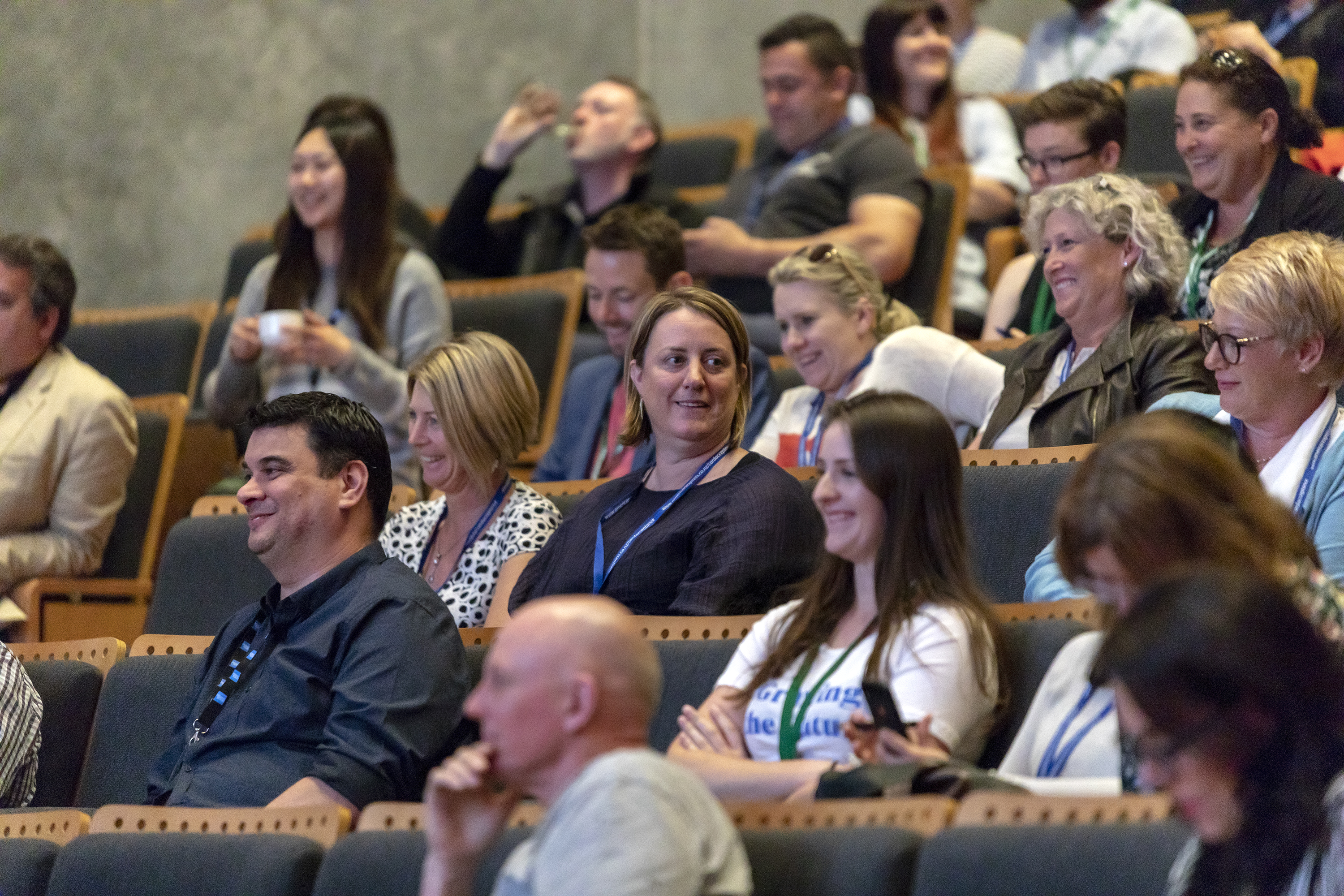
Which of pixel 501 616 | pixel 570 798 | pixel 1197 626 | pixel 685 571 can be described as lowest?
pixel 501 616

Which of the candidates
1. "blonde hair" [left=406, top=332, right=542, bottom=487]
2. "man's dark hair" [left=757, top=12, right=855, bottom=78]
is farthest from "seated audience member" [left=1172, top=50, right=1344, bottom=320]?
"man's dark hair" [left=757, top=12, right=855, bottom=78]

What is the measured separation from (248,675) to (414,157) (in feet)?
12.4

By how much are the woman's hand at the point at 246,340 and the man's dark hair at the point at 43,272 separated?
0.34 meters

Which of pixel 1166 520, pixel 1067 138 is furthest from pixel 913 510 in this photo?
pixel 1067 138

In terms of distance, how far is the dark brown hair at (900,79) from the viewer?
15.9 feet

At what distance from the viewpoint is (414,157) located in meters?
5.96

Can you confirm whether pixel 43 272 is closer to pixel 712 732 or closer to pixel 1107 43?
pixel 712 732

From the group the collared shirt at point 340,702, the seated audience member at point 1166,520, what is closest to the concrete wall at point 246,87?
the collared shirt at point 340,702

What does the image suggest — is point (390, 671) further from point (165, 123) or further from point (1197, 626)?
point (165, 123)

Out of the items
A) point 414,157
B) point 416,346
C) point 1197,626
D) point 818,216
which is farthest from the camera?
point 414,157

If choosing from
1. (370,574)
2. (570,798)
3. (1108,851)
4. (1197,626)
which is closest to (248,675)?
(370,574)

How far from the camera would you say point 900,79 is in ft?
15.9

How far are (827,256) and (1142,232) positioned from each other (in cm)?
65

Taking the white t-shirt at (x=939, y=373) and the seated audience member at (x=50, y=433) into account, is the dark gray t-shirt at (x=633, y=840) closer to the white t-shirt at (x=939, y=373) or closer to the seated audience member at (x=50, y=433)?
the white t-shirt at (x=939, y=373)
